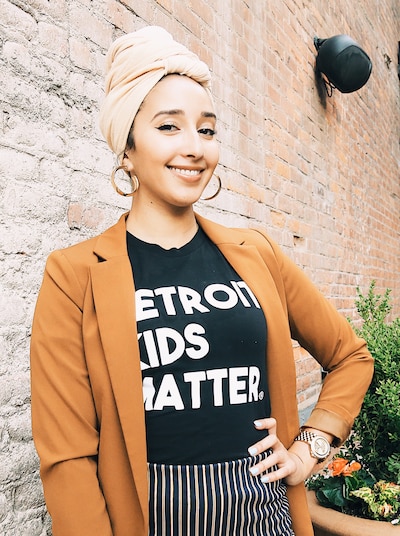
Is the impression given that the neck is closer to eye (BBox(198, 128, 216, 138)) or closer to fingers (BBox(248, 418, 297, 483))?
eye (BBox(198, 128, 216, 138))

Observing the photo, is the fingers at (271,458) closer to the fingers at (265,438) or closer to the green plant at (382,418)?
the fingers at (265,438)

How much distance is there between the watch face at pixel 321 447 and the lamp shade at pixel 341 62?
12.6 ft

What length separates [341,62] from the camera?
4922 mm

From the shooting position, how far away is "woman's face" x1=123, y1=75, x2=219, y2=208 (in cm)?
152

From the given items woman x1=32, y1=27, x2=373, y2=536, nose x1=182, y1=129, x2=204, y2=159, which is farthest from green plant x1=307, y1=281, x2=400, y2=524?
nose x1=182, y1=129, x2=204, y2=159

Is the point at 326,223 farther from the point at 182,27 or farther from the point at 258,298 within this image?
the point at 258,298

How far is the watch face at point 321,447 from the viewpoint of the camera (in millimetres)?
1698

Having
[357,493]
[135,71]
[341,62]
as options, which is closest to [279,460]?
[357,493]

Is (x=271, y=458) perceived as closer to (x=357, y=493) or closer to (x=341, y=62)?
(x=357, y=493)

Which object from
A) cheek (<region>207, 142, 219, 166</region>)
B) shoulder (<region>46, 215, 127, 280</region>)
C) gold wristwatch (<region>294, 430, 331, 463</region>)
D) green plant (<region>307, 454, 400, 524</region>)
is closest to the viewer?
shoulder (<region>46, 215, 127, 280</region>)

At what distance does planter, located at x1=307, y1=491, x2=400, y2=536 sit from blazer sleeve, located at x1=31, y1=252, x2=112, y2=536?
1.08 metres

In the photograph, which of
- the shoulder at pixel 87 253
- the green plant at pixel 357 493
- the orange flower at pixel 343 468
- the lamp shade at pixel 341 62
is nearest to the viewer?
the shoulder at pixel 87 253

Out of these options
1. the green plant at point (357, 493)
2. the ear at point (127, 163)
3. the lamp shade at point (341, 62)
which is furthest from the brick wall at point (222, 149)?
the green plant at point (357, 493)

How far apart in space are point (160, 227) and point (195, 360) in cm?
38
